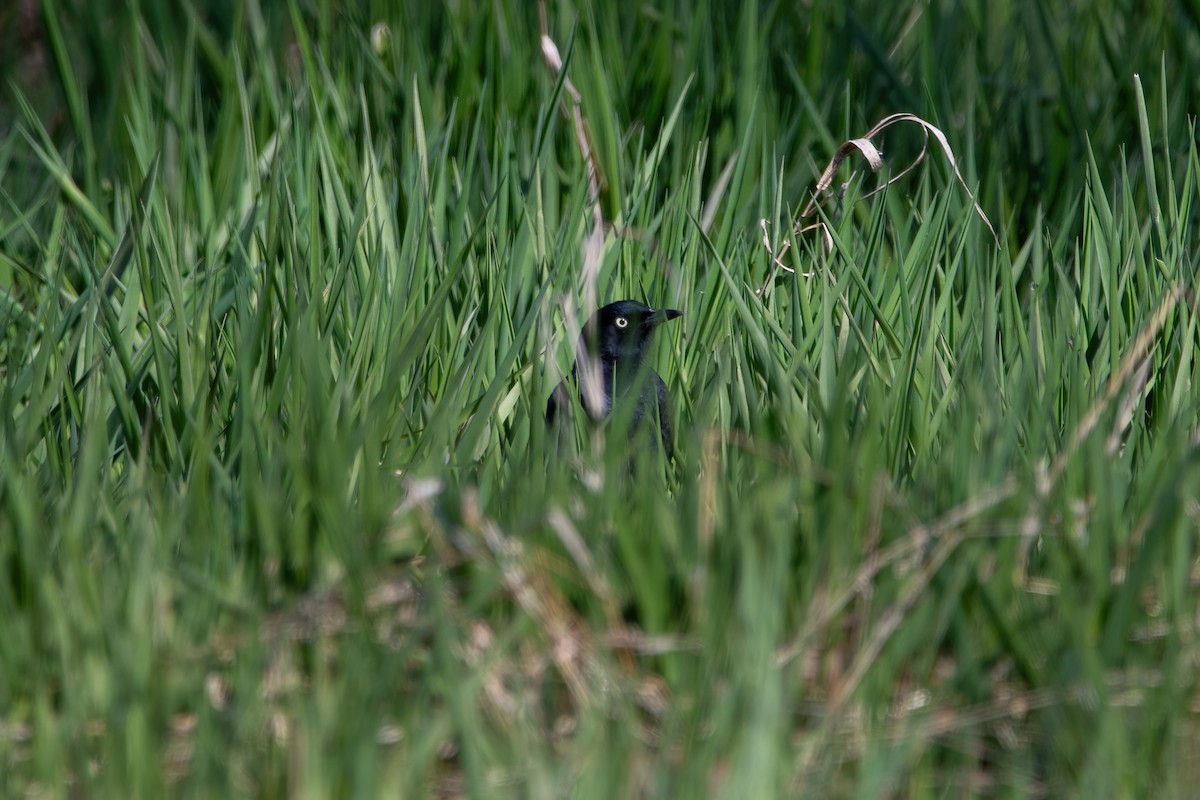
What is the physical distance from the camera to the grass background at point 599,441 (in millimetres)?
1674

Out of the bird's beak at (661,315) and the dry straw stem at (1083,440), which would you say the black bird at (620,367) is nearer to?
the bird's beak at (661,315)

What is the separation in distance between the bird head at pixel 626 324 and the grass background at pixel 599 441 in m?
0.08

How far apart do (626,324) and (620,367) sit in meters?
0.09

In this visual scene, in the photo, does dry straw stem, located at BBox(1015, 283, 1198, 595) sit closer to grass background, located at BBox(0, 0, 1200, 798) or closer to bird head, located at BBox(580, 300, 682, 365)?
Answer: grass background, located at BBox(0, 0, 1200, 798)

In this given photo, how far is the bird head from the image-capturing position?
2.63m

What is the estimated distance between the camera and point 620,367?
2654 millimetres

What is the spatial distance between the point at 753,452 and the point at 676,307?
86 centimetres

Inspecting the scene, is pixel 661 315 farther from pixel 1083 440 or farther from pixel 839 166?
pixel 1083 440

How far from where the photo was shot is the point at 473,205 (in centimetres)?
318

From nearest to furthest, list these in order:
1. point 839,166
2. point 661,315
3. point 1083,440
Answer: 1. point 1083,440
2. point 661,315
3. point 839,166

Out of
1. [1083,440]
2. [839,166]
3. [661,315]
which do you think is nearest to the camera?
[1083,440]

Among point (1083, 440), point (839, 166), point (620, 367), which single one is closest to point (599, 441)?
point (620, 367)

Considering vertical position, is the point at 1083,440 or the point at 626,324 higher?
the point at 1083,440

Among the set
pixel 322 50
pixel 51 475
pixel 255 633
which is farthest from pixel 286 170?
pixel 255 633
